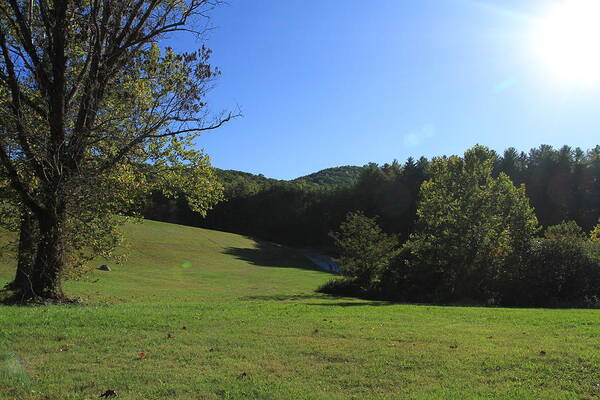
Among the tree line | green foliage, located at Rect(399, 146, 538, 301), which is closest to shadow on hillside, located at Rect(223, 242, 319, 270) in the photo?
the tree line

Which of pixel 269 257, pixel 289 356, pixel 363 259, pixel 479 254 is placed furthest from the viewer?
pixel 269 257

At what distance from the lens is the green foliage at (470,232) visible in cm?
2633

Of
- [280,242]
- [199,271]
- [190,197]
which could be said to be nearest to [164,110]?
[190,197]

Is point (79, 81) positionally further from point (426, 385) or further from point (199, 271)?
point (199, 271)

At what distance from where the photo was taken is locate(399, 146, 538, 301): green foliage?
86.4 ft

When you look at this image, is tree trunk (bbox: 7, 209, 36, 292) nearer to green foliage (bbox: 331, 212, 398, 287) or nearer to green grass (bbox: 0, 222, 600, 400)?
green grass (bbox: 0, 222, 600, 400)

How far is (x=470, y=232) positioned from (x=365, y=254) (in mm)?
7029

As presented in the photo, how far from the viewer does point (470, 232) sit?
26.6 meters

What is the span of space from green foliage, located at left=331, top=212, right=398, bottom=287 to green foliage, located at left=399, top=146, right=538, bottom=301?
1948 millimetres

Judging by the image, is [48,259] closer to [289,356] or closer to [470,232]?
[289,356]

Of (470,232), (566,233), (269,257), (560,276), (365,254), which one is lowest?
(269,257)

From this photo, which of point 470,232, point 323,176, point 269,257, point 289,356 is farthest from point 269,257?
point 323,176

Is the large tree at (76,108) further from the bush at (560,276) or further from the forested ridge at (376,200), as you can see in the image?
the forested ridge at (376,200)

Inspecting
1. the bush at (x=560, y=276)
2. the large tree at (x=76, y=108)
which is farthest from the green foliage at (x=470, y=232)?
the large tree at (x=76, y=108)
